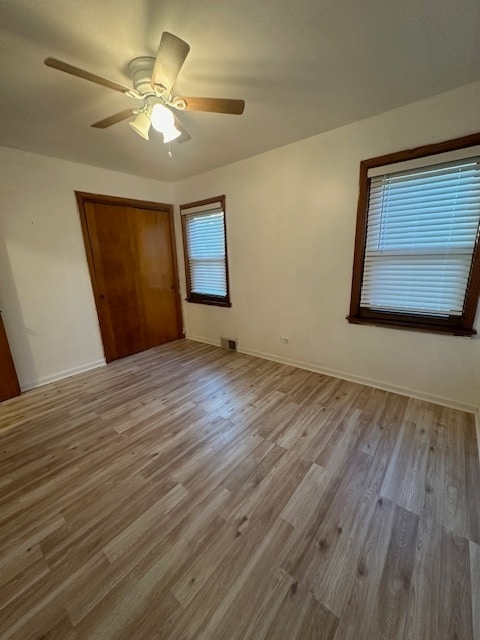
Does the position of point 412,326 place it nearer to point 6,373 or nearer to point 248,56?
point 248,56

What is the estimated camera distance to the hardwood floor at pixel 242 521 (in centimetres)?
98

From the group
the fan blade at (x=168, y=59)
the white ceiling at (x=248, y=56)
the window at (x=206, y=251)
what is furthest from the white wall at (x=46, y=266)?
the fan blade at (x=168, y=59)

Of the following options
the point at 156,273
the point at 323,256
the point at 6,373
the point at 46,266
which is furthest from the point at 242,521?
the point at 156,273

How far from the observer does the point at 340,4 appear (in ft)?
3.92

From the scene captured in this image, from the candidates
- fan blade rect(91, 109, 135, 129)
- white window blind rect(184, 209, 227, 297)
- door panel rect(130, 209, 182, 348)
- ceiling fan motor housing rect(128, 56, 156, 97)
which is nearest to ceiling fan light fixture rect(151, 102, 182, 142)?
ceiling fan motor housing rect(128, 56, 156, 97)

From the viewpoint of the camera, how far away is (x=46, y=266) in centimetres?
285

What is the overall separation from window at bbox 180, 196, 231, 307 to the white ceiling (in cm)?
128

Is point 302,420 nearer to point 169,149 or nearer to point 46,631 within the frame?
point 46,631

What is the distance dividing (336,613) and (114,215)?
4.02 metres

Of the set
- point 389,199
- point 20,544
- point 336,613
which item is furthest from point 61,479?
point 389,199

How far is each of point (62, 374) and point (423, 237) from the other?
411 centimetres

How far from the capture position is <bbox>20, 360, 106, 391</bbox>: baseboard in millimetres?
2826

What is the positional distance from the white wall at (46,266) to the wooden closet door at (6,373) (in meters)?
0.12

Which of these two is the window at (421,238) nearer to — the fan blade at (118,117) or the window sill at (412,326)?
the window sill at (412,326)
